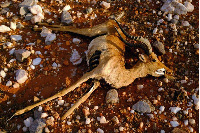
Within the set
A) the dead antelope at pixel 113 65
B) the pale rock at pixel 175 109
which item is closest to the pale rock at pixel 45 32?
the dead antelope at pixel 113 65

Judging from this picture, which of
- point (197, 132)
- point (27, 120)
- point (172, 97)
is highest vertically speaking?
point (172, 97)

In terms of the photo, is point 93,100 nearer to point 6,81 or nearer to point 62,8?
point 6,81

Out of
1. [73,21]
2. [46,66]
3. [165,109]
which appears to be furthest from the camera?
[73,21]

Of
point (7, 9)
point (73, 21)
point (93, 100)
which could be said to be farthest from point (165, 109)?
point (7, 9)

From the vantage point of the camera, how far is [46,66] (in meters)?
4.14

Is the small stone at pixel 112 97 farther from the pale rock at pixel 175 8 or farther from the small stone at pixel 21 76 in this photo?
the pale rock at pixel 175 8

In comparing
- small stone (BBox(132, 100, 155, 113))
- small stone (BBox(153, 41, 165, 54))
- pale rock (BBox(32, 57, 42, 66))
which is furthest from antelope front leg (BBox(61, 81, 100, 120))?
small stone (BBox(153, 41, 165, 54))

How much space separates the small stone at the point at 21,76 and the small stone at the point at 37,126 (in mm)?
826

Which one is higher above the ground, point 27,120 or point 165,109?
point 165,109

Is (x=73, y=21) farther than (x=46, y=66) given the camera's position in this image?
Yes

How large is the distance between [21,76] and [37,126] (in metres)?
0.99

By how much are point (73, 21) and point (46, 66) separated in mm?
1285

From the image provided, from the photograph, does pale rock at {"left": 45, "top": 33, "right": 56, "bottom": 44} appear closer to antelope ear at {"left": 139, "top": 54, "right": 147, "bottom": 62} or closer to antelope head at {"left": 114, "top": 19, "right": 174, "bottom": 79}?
antelope head at {"left": 114, "top": 19, "right": 174, "bottom": 79}

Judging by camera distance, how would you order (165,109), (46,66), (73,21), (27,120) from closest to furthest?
(27,120), (165,109), (46,66), (73,21)
